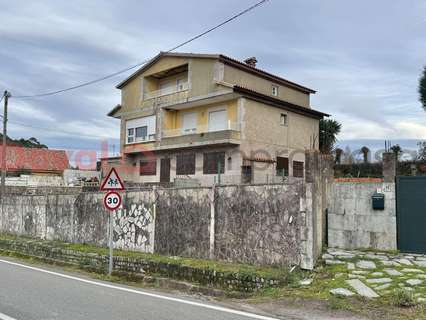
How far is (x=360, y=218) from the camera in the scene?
11945 mm

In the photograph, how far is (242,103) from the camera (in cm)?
2572

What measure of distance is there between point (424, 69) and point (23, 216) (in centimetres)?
2563

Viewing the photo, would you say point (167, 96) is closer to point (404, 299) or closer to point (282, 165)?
point (282, 165)

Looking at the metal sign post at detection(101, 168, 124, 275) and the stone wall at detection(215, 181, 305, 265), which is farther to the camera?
the metal sign post at detection(101, 168, 124, 275)

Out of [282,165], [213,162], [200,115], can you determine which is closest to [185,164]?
[213,162]

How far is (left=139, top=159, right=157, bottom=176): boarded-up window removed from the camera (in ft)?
101

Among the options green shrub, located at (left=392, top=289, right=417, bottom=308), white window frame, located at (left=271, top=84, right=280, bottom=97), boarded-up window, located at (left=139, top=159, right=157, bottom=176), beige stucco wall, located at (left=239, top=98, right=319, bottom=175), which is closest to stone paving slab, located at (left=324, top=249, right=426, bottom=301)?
green shrub, located at (left=392, top=289, right=417, bottom=308)

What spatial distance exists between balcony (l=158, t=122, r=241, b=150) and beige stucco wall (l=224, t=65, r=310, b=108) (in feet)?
10.9

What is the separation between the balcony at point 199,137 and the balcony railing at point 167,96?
7.28 ft

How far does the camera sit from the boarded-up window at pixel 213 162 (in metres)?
26.2

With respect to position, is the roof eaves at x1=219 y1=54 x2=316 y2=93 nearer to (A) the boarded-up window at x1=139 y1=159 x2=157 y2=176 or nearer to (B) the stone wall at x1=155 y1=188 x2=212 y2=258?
(A) the boarded-up window at x1=139 y1=159 x2=157 y2=176

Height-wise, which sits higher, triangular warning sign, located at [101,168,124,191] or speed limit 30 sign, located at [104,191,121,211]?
triangular warning sign, located at [101,168,124,191]

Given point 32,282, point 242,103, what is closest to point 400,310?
point 32,282

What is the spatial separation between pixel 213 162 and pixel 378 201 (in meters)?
15.9
